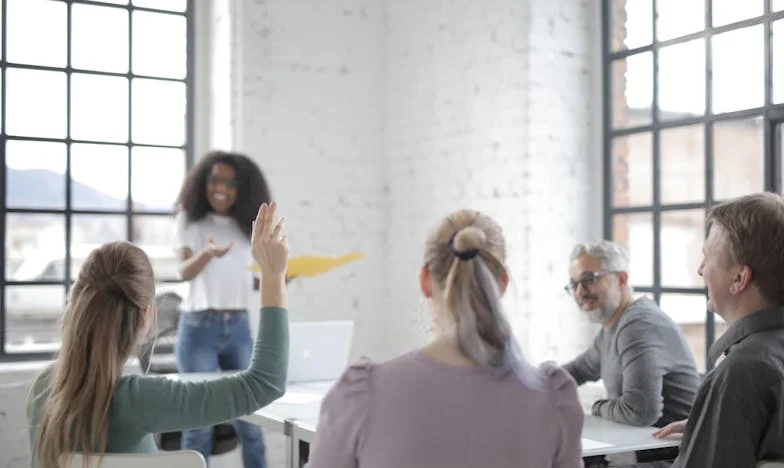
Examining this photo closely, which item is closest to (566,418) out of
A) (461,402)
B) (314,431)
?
(461,402)

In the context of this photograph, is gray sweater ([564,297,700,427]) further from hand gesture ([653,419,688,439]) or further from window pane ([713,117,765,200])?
window pane ([713,117,765,200])

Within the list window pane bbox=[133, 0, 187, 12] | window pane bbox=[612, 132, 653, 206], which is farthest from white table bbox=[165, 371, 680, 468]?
window pane bbox=[133, 0, 187, 12]

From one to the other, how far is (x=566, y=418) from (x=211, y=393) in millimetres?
792

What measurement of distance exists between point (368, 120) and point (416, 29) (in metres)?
→ 0.62

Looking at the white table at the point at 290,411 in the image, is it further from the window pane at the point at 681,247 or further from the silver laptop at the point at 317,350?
the window pane at the point at 681,247

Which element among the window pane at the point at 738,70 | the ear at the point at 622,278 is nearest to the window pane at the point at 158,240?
the ear at the point at 622,278

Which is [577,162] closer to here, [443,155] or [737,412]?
[443,155]

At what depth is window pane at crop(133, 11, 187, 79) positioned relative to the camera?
18.0 ft

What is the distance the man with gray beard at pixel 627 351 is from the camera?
3.00 m

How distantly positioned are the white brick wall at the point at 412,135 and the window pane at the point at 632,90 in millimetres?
124

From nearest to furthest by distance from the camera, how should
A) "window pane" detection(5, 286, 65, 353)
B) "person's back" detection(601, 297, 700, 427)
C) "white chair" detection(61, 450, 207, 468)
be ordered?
"white chair" detection(61, 450, 207, 468), "person's back" detection(601, 297, 700, 427), "window pane" detection(5, 286, 65, 353)

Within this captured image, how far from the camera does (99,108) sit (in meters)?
5.37

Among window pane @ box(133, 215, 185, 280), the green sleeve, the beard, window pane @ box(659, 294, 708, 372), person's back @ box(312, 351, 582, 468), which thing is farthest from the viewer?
window pane @ box(133, 215, 185, 280)

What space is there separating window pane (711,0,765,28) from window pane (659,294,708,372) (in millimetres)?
1243
